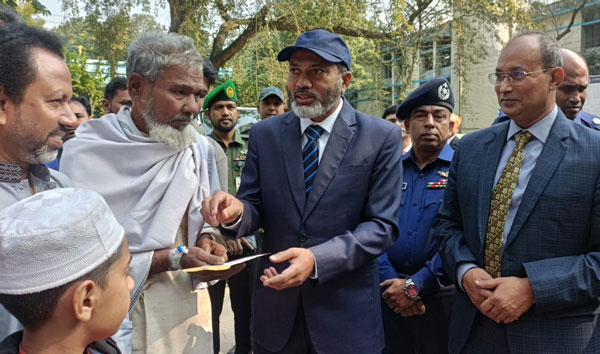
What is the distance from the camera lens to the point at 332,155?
2297 mm

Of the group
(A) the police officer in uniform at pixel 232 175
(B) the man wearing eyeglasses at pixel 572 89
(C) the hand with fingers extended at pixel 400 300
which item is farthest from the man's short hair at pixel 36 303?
(B) the man wearing eyeglasses at pixel 572 89

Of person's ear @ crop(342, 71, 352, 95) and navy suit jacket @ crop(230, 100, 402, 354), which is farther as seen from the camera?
person's ear @ crop(342, 71, 352, 95)

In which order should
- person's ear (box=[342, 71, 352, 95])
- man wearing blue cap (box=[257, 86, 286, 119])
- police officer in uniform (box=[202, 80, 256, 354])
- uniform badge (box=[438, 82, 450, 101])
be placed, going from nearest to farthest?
person's ear (box=[342, 71, 352, 95])
uniform badge (box=[438, 82, 450, 101])
police officer in uniform (box=[202, 80, 256, 354])
man wearing blue cap (box=[257, 86, 286, 119])

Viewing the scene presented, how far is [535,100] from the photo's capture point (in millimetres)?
2180

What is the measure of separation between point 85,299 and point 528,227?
178cm

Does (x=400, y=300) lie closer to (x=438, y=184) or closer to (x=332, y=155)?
(x=438, y=184)

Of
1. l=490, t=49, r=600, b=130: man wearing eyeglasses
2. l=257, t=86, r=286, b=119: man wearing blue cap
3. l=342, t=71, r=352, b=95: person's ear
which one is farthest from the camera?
l=257, t=86, r=286, b=119: man wearing blue cap

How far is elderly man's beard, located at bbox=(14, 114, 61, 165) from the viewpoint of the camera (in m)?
1.67

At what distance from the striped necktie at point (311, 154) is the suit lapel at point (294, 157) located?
32 millimetres


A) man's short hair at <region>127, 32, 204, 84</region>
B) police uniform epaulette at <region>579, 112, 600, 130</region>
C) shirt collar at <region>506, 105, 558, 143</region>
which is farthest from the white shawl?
police uniform epaulette at <region>579, 112, 600, 130</region>

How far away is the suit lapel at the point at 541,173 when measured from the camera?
6.68 ft

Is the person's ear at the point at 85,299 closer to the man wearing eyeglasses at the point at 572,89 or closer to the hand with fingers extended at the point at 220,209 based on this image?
the hand with fingers extended at the point at 220,209

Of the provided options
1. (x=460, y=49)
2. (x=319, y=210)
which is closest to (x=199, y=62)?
(x=319, y=210)

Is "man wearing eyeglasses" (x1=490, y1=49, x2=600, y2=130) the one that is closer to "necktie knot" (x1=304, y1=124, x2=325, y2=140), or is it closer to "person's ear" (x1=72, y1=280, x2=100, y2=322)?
"necktie knot" (x1=304, y1=124, x2=325, y2=140)
